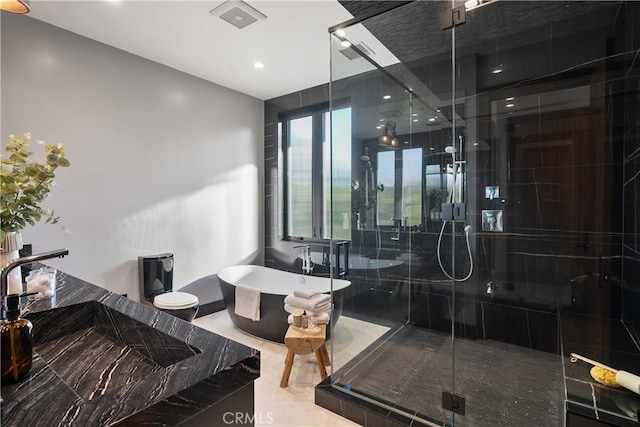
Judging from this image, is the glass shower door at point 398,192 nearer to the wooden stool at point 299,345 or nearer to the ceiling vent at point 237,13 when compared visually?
the wooden stool at point 299,345

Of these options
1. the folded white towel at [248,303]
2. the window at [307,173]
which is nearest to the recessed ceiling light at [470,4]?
the window at [307,173]

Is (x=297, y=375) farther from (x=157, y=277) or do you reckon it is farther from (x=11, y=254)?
(x=11, y=254)

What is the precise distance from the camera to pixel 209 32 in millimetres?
2988

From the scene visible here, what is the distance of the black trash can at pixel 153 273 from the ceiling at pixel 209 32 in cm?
217

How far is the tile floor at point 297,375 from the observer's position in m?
2.21

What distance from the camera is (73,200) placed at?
3000 mm

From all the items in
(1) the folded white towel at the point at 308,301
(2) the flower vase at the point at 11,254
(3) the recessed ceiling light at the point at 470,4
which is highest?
(3) the recessed ceiling light at the point at 470,4

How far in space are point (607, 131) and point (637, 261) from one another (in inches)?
43.8

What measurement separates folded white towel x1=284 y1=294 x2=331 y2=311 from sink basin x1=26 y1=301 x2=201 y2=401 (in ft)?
5.47

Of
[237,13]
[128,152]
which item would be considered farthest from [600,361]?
[128,152]

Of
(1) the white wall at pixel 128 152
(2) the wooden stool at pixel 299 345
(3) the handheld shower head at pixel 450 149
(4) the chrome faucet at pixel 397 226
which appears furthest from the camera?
(4) the chrome faucet at pixel 397 226

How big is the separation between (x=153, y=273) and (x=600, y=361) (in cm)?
382

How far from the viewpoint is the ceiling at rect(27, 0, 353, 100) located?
8.56ft

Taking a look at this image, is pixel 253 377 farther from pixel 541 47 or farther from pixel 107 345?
pixel 541 47
